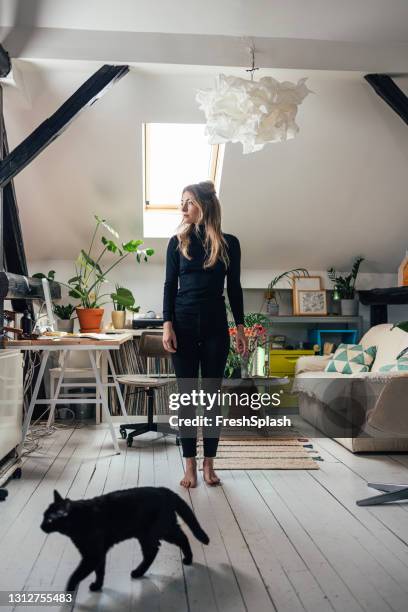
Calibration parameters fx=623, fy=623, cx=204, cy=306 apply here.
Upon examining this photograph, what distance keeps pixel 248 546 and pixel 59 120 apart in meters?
2.74

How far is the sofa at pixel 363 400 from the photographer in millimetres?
3162

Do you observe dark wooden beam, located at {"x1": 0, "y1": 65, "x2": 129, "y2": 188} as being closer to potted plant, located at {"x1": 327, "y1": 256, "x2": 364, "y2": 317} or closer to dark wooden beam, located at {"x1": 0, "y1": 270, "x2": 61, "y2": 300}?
dark wooden beam, located at {"x1": 0, "y1": 270, "x2": 61, "y2": 300}

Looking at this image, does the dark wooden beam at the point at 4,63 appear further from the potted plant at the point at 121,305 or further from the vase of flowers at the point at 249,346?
the vase of flowers at the point at 249,346

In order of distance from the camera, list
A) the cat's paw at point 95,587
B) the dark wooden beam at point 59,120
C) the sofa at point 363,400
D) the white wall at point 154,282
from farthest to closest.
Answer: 1. the white wall at point 154,282
2. the dark wooden beam at point 59,120
3. the sofa at point 363,400
4. the cat's paw at point 95,587

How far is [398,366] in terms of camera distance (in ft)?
13.3

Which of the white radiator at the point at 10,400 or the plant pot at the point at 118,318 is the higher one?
the plant pot at the point at 118,318

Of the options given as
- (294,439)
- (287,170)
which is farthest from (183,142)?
(294,439)

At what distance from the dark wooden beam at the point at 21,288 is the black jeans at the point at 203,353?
129 centimetres

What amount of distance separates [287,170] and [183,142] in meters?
0.89

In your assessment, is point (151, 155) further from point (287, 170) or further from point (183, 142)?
point (287, 170)

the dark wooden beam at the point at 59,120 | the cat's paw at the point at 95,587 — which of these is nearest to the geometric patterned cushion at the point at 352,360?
the dark wooden beam at the point at 59,120

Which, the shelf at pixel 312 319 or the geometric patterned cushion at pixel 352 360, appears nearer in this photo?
the geometric patterned cushion at pixel 352 360

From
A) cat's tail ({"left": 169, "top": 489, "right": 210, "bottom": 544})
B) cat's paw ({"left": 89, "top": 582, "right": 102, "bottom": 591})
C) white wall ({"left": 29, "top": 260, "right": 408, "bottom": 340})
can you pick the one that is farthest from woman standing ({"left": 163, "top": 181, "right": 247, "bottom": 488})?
white wall ({"left": 29, "top": 260, "right": 408, "bottom": 340})

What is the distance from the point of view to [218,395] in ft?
9.25
